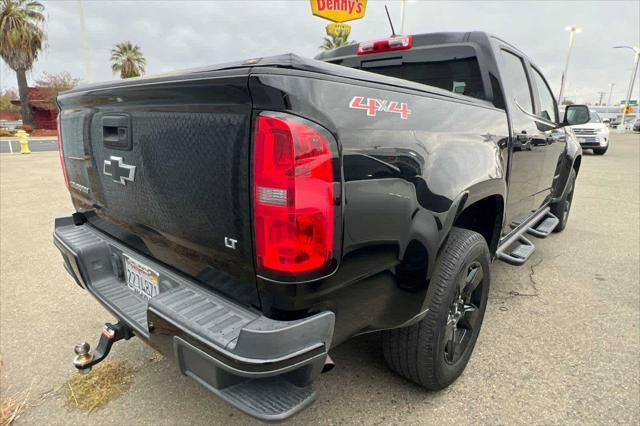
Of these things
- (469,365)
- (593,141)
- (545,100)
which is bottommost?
(469,365)

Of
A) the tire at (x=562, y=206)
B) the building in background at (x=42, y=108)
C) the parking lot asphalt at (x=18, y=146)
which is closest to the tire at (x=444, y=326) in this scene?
the tire at (x=562, y=206)

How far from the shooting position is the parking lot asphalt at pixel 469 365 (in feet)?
6.82

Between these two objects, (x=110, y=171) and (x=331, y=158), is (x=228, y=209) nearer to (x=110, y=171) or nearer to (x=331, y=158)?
(x=331, y=158)

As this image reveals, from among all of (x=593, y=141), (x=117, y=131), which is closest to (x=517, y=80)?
(x=117, y=131)

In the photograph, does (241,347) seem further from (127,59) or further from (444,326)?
(127,59)

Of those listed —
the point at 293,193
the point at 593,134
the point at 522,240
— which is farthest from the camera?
the point at 593,134

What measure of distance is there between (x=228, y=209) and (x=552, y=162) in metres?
3.59

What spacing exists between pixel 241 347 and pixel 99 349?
1022 millimetres

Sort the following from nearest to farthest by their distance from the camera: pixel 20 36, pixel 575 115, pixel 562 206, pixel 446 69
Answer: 1. pixel 446 69
2. pixel 575 115
3. pixel 562 206
4. pixel 20 36

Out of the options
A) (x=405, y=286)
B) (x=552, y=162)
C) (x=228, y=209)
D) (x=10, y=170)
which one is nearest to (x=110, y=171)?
(x=228, y=209)

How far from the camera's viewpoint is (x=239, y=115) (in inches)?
54.0

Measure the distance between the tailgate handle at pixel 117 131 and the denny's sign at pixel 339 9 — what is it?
1755cm

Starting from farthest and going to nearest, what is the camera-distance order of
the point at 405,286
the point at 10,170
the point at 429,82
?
1. the point at 10,170
2. the point at 429,82
3. the point at 405,286

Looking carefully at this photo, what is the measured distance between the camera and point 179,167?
1.61 m
